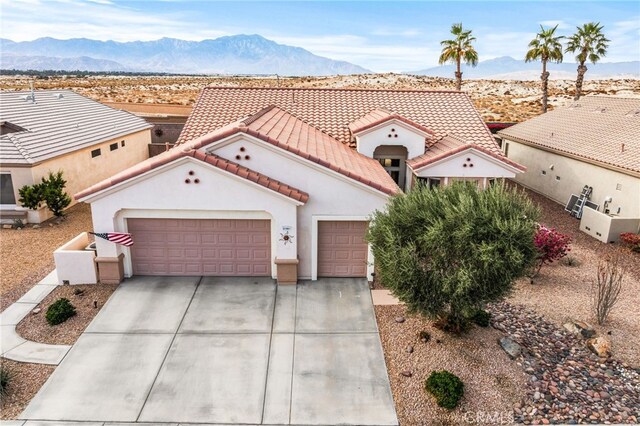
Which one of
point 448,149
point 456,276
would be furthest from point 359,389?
point 448,149

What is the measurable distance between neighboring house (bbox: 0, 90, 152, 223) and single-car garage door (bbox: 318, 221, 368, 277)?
13.3m

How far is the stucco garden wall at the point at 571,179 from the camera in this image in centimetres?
1872

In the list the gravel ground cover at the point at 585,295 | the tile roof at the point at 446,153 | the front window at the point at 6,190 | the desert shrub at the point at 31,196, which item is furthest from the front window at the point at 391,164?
the front window at the point at 6,190

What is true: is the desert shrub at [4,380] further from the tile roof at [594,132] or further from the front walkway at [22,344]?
the tile roof at [594,132]

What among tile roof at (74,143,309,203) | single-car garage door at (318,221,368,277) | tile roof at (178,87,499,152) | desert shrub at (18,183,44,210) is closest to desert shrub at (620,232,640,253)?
tile roof at (178,87,499,152)

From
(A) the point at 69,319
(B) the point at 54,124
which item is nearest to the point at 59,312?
(A) the point at 69,319

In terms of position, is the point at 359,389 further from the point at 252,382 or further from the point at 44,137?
the point at 44,137

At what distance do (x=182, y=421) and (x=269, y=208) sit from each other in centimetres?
652

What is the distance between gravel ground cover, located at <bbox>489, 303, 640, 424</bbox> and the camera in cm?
888

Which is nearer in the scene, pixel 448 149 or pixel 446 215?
pixel 446 215

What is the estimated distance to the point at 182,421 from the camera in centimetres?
865

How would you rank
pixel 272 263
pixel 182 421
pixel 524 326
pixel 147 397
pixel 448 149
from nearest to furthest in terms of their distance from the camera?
1. pixel 182 421
2. pixel 147 397
3. pixel 524 326
4. pixel 272 263
5. pixel 448 149

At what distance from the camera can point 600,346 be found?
422 inches

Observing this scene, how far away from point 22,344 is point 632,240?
2043cm
